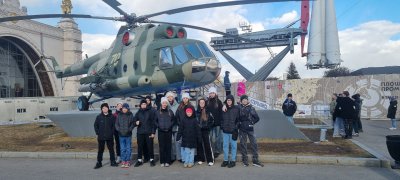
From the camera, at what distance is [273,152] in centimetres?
902

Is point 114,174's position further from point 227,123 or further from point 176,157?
point 227,123

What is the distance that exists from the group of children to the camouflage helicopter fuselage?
3233 millimetres

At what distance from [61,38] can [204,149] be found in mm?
47077

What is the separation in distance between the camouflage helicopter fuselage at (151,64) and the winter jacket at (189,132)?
3660mm

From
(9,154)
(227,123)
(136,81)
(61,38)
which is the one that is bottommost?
(9,154)

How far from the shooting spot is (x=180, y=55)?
11742 mm

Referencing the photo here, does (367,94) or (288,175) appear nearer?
(288,175)

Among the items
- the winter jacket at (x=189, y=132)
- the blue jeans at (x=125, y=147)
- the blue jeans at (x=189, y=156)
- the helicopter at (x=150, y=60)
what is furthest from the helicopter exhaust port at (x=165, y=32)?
the blue jeans at (x=189, y=156)

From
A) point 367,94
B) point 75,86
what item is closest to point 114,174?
point 367,94

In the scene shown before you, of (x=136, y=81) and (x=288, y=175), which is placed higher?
(x=136, y=81)

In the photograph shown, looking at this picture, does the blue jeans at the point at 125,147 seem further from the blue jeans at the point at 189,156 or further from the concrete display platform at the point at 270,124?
the concrete display platform at the point at 270,124

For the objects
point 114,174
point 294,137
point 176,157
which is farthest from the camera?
point 294,137

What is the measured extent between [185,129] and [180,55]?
4.36 m

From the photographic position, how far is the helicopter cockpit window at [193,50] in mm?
11625
